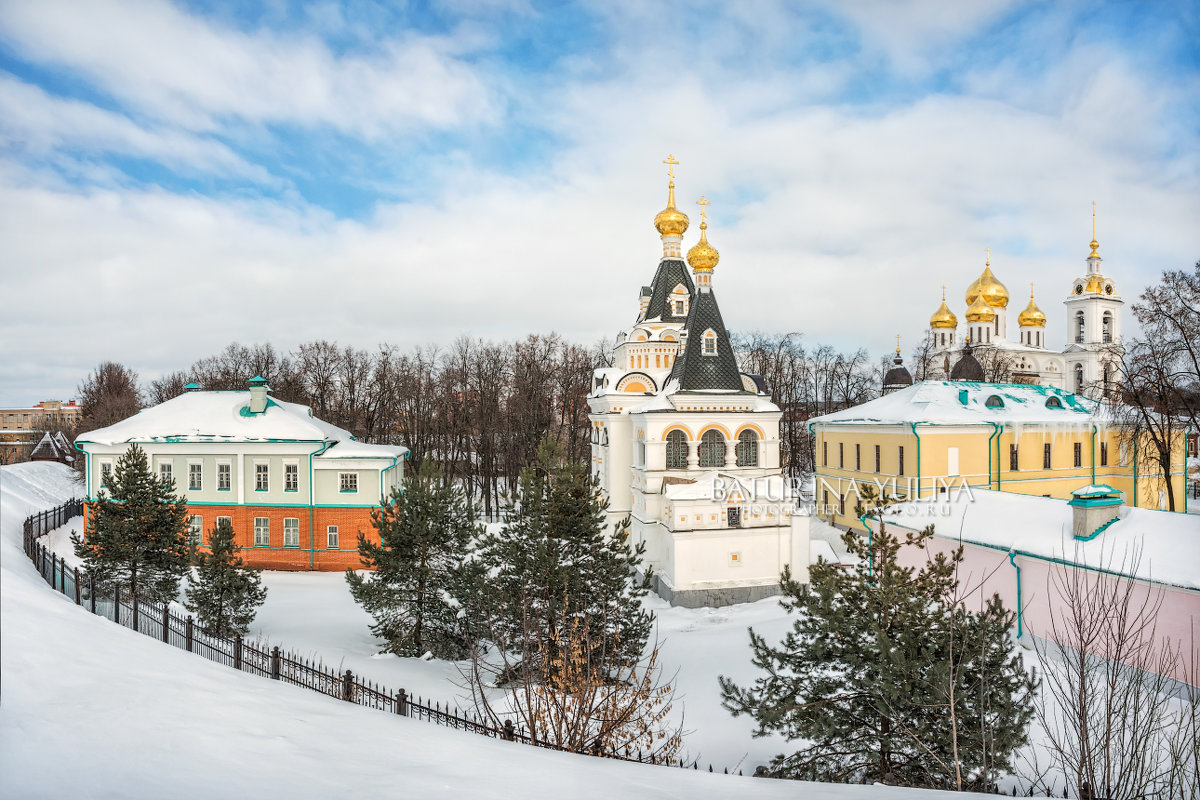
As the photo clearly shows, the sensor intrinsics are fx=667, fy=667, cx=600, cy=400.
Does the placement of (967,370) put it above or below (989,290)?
below

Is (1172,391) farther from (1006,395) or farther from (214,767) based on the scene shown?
(214,767)

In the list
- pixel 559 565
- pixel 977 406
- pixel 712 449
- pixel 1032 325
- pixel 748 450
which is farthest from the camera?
pixel 1032 325

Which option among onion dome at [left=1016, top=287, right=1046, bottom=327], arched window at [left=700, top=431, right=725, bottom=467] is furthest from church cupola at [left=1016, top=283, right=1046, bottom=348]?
arched window at [left=700, top=431, right=725, bottom=467]

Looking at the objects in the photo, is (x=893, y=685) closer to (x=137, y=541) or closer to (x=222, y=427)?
(x=137, y=541)

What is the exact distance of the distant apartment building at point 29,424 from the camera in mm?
49000

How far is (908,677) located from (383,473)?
20.8 m

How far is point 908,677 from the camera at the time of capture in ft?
23.0

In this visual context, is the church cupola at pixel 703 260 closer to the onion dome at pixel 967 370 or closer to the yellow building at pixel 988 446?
the yellow building at pixel 988 446

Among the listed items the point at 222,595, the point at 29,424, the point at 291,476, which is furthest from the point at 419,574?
the point at 29,424

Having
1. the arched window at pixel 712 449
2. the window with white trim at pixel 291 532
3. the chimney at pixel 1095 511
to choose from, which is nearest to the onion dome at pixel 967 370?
the arched window at pixel 712 449

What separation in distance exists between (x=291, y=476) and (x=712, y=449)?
1524 centimetres

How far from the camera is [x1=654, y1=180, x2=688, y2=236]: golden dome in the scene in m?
28.3

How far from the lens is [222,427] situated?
2484 cm

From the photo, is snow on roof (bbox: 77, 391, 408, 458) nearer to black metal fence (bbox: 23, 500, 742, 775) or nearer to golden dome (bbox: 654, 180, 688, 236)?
black metal fence (bbox: 23, 500, 742, 775)
